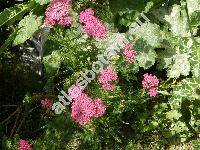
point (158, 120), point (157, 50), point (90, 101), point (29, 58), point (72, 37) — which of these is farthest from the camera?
point (29, 58)

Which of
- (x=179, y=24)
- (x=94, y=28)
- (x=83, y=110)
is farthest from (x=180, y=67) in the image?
(x=83, y=110)

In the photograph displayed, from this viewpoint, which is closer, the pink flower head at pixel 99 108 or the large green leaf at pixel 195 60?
the pink flower head at pixel 99 108

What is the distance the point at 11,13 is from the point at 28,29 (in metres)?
0.20

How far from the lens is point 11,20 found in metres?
3.30

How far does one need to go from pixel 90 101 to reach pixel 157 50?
100 cm

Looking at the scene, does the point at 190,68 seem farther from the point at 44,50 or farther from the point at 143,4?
the point at 44,50

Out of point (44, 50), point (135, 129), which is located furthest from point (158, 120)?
point (44, 50)

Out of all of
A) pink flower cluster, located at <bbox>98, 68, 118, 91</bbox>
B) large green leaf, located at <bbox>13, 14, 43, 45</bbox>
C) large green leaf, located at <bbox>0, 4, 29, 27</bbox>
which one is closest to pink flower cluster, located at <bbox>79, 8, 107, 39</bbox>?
pink flower cluster, located at <bbox>98, 68, 118, 91</bbox>

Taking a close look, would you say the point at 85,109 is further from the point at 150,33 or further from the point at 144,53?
the point at 150,33

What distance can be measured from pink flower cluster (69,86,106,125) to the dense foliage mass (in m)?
0.02

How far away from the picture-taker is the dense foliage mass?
287 cm

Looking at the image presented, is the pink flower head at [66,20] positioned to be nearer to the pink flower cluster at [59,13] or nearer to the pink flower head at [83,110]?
the pink flower cluster at [59,13]

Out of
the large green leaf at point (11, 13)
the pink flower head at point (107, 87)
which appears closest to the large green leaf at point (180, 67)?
the pink flower head at point (107, 87)

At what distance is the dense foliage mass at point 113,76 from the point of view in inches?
113
